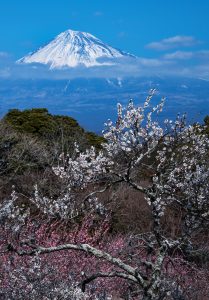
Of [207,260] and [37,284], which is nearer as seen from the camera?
[37,284]

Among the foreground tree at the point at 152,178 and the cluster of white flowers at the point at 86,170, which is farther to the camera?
the cluster of white flowers at the point at 86,170

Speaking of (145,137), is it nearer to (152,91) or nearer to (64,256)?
(152,91)

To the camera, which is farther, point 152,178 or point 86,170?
point 86,170

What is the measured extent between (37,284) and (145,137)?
7.29 feet

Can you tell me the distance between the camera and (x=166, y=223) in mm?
19125

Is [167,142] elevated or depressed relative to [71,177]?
elevated

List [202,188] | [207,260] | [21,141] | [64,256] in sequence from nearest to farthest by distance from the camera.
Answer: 1. [202,188]
2. [64,256]
3. [207,260]
4. [21,141]

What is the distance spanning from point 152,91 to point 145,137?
847 mm

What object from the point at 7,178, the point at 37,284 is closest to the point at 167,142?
the point at 37,284

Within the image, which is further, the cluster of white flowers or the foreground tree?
the cluster of white flowers

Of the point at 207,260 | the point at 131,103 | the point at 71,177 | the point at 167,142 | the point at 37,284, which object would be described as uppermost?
the point at 131,103

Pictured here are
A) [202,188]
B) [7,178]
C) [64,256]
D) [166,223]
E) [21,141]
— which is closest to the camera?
[202,188]

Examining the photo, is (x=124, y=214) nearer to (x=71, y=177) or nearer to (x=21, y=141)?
(x=21, y=141)

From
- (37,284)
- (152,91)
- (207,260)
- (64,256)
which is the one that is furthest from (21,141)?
(37,284)
